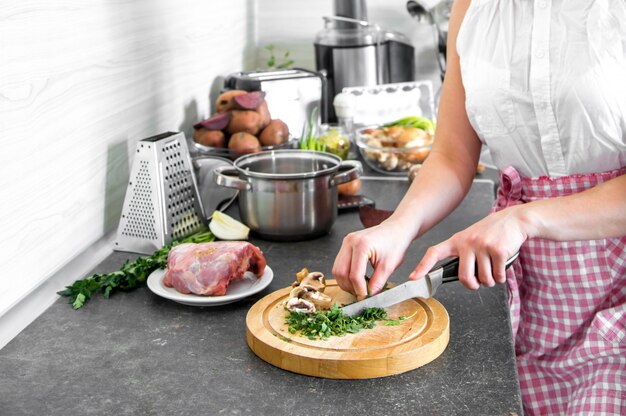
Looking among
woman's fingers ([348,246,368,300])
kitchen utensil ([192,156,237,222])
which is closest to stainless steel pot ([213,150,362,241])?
kitchen utensil ([192,156,237,222])

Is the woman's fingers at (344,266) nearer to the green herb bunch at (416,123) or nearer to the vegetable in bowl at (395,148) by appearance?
the vegetable in bowl at (395,148)

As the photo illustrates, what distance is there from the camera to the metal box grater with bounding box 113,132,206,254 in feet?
4.82

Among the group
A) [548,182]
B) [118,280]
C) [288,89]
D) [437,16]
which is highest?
[437,16]

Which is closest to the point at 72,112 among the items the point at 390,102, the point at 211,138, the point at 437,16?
the point at 211,138

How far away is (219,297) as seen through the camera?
49.1 inches

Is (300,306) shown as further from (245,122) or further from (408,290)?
(245,122)

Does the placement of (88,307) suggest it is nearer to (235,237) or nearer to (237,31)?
(235,237)

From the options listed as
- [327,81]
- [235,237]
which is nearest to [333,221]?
[235,237]

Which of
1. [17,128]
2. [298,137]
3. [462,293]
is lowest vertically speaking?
[462,293]

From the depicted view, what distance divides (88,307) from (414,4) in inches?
59.8

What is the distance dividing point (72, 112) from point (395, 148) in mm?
920

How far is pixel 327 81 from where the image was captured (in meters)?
2.42

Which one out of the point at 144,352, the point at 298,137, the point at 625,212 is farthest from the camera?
the point at 298,137

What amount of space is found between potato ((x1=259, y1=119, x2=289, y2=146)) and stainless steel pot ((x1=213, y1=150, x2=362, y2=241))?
25cm
